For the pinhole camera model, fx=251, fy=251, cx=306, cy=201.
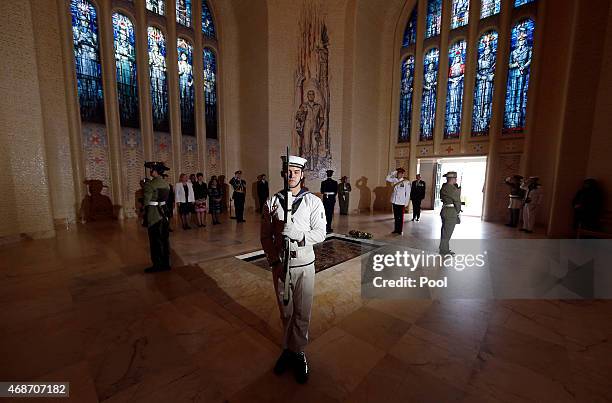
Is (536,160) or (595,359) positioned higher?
(536,160)

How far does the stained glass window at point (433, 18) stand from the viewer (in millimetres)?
11867

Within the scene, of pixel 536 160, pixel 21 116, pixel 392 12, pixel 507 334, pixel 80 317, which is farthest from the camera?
pixel 392 12

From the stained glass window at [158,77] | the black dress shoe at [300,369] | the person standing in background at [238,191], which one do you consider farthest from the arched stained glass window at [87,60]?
the black dress shoe at [300,369]

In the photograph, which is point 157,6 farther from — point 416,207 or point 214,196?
point 416,207

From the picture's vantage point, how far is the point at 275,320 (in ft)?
10.5

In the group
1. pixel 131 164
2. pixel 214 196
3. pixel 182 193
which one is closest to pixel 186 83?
pixel 131 164

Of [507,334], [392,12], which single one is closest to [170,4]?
[392,12]

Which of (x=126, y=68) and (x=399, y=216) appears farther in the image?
(x=126, y=68)

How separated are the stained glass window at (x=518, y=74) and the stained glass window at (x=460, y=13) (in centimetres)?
215

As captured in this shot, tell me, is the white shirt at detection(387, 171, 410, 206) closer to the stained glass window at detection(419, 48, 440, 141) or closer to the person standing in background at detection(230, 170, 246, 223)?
the person standing in background at detection(230, 170, 246, 223)

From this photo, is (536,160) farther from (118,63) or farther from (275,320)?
(118,63)

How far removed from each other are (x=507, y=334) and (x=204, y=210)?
8228mm

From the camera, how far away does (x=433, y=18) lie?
1204 cm

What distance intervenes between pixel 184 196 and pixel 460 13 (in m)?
14.1
